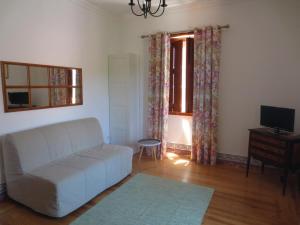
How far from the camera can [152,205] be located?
98.3 inches

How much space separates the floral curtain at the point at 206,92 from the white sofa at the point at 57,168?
1.43 metres

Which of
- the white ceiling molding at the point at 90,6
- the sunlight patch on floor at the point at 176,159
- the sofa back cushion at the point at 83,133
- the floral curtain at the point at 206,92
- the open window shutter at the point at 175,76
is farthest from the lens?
the open window shutter at the point at 175,76

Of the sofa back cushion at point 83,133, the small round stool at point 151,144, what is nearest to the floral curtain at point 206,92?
the small round stool at point 151,144

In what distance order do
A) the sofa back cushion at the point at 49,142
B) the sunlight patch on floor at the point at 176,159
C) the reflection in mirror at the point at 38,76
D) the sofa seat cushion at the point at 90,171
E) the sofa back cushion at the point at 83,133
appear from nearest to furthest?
1. the sofa back cushion at the point at 49,142
2. the sofa seat cushion at the point at 90,171
3. the reflection in mirror at the point at 38,76
4. the sofa back cushion at the point at 83,133
5. the sunlight patch on floor at the point at 176,159

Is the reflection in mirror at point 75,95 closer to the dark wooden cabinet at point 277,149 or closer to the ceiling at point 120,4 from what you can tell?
the ceiling at point 120,4

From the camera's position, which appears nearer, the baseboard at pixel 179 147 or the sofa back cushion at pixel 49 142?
the sofa back cushion at pixel 49 142

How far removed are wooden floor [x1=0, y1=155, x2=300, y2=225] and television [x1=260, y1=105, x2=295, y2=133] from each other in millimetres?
802

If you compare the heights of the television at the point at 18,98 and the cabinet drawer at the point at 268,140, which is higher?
the television at the point at 18,98

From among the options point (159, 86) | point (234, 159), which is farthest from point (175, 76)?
point (234, 159)

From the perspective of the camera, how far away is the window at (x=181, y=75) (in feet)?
13.3

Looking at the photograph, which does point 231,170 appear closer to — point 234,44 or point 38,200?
point 234,44

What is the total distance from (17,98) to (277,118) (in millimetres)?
3464

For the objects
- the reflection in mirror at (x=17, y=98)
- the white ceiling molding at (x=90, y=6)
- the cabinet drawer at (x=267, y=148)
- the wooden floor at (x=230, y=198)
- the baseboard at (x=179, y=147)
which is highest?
the white ceiling molding at (x=90, y=6)

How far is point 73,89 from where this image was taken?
3.48 m
